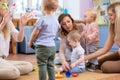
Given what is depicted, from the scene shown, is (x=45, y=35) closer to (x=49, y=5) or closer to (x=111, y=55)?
(x=49, y=5)

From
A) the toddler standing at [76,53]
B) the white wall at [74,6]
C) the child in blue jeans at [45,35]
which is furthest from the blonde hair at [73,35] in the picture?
the white wall at [74,6]

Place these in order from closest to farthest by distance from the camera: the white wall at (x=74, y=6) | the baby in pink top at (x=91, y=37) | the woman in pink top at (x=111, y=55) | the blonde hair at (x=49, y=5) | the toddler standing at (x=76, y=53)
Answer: the blonde hair at (x=49, y=5) → the woman in pink top at (x=111, y=55) → the toddler standing at (x=76, y=53) → the baby in pink top at (x=91, y=37) → the white wall at (x=74, y=6)

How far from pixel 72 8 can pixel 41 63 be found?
3.77 m

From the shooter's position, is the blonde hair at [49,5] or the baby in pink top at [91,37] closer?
the blonde hair at [49,5]

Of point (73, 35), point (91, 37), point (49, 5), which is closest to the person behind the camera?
point (49, 5)

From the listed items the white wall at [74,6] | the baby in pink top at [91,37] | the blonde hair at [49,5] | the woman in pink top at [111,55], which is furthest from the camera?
the white wall at [74,6]

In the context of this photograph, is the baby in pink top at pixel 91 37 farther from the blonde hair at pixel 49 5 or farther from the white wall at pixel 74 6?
the white wall at pixel 74 6

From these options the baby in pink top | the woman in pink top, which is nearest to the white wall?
the baby in pink top

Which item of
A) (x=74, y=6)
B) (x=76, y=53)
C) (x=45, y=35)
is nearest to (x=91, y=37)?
Result: (x=76, y=53)

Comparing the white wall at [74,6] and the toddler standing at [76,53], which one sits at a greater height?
the white wall at [74,6]

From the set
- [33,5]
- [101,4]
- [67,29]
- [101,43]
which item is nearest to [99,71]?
[67,29]

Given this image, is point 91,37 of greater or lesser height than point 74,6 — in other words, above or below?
below

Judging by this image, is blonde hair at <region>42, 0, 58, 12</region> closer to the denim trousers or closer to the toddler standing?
the denim trousers

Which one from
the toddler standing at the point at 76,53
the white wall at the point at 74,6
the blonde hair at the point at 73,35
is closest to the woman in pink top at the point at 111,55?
the toddler standing at the point at 76,53
